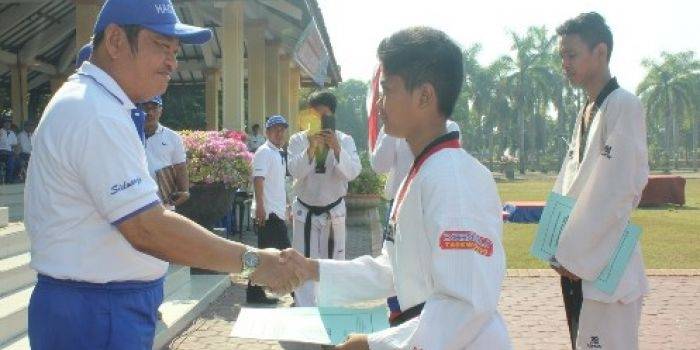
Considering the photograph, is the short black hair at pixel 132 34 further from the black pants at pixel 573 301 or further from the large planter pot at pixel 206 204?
the large planter pot at pixel 206 204

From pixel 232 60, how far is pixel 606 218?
14139 mm

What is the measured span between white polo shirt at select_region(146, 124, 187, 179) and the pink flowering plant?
2.87 meters

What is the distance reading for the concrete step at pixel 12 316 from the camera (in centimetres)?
523

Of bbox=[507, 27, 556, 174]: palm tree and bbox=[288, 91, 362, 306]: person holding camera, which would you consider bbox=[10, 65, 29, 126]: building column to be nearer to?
bbox=[288, 91, 362, 306]: person holding camera

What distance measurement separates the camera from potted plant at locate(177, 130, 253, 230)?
9.73m

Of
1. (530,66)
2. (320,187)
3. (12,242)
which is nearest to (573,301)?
(320,187)

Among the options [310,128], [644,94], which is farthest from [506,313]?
[644,94]

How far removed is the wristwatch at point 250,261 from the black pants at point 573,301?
163cm

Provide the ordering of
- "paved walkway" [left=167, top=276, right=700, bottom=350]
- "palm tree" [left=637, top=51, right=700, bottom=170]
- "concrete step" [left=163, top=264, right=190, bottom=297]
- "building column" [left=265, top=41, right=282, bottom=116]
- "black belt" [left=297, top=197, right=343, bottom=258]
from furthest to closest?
1. "palm tree" [left=637, top=51, right=700, bottom=170]
2. "building column" [left=265, top=41, right=282, bottom=116]
3. "concrete step" [left=163, top=264, right=190, bottom=297]
4. "black belt" [left=297, top=197, right=343, bottom=258]
5. "paved walkway" [left=167, top=276, right=700, bottom=350]

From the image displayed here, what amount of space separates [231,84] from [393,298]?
47.9ft

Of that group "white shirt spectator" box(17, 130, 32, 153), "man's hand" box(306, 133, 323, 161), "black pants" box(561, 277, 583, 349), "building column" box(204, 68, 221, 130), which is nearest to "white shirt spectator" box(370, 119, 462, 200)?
"man's hand" box(306, 133, 323, 161)

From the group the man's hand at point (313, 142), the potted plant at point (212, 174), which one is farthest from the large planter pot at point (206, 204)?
the man's hand at point (313, 142)

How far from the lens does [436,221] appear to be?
2.02m

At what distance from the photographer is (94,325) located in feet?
7.93
